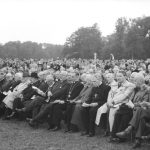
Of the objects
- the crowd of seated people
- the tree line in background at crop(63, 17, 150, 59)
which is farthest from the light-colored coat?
Answer: the tree line in background at crop(63, 17, 150, 59)

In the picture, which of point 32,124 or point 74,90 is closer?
point 32,124

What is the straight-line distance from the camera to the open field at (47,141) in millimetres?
6914

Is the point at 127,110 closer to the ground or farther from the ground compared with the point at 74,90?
closer to the ground

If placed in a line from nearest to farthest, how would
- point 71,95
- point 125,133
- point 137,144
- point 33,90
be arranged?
point 137,144, point 125,133, point 71,95, point 33,90

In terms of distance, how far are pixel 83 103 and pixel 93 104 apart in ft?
1.18

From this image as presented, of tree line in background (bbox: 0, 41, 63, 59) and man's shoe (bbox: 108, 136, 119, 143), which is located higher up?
tree line in background (bbox: 0, 41, 63, 59)

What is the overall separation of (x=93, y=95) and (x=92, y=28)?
78.8 meters

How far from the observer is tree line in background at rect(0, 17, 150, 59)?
6469 cm

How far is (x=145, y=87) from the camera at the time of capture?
286 inches

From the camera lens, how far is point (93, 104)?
322 inches

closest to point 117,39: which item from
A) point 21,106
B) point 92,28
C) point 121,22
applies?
point 121,22

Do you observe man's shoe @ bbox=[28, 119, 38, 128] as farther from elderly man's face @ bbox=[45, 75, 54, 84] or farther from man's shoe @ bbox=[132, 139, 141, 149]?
man's shoe @ bbox=[132, 139, 141, 149]

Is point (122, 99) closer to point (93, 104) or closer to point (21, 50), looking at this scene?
point (93, 104)

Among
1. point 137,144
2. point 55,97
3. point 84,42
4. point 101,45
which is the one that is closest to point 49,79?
point 55,97
